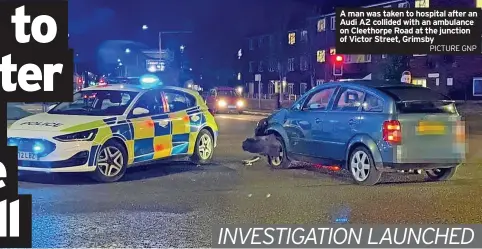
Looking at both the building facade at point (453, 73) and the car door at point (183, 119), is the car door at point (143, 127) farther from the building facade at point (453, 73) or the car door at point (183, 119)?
the building facade at point (453, 73)

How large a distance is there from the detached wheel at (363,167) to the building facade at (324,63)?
14711 mm

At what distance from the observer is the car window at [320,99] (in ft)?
32.9

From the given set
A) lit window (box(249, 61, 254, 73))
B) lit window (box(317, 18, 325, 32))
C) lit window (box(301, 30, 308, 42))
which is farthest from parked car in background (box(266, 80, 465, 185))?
lit window (box(249, 61, 254, 73))

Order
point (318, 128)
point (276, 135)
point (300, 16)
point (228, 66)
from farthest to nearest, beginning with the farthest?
point (228, 66) → point (300, 16) → point (276, 135) → point (318, 128)

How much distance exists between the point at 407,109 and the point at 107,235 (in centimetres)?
462

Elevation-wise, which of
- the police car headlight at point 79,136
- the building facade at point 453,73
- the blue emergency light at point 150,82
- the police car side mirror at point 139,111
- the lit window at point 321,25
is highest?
the lit window at point 321,25

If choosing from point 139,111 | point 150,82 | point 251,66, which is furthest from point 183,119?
point 251,66

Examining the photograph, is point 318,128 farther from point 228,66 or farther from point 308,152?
point 228,66

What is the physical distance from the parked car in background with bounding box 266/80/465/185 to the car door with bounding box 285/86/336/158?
0.01 meters

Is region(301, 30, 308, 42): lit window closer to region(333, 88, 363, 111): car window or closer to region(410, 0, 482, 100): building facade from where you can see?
region(410, 0, 482, 100): building facade

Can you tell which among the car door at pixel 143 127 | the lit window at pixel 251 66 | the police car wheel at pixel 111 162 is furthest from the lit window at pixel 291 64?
the police car wheel at pixel 111 162

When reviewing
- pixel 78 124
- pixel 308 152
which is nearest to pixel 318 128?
pixel 308 152

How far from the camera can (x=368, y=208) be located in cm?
752

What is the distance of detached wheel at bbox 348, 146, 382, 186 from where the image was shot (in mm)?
9133
